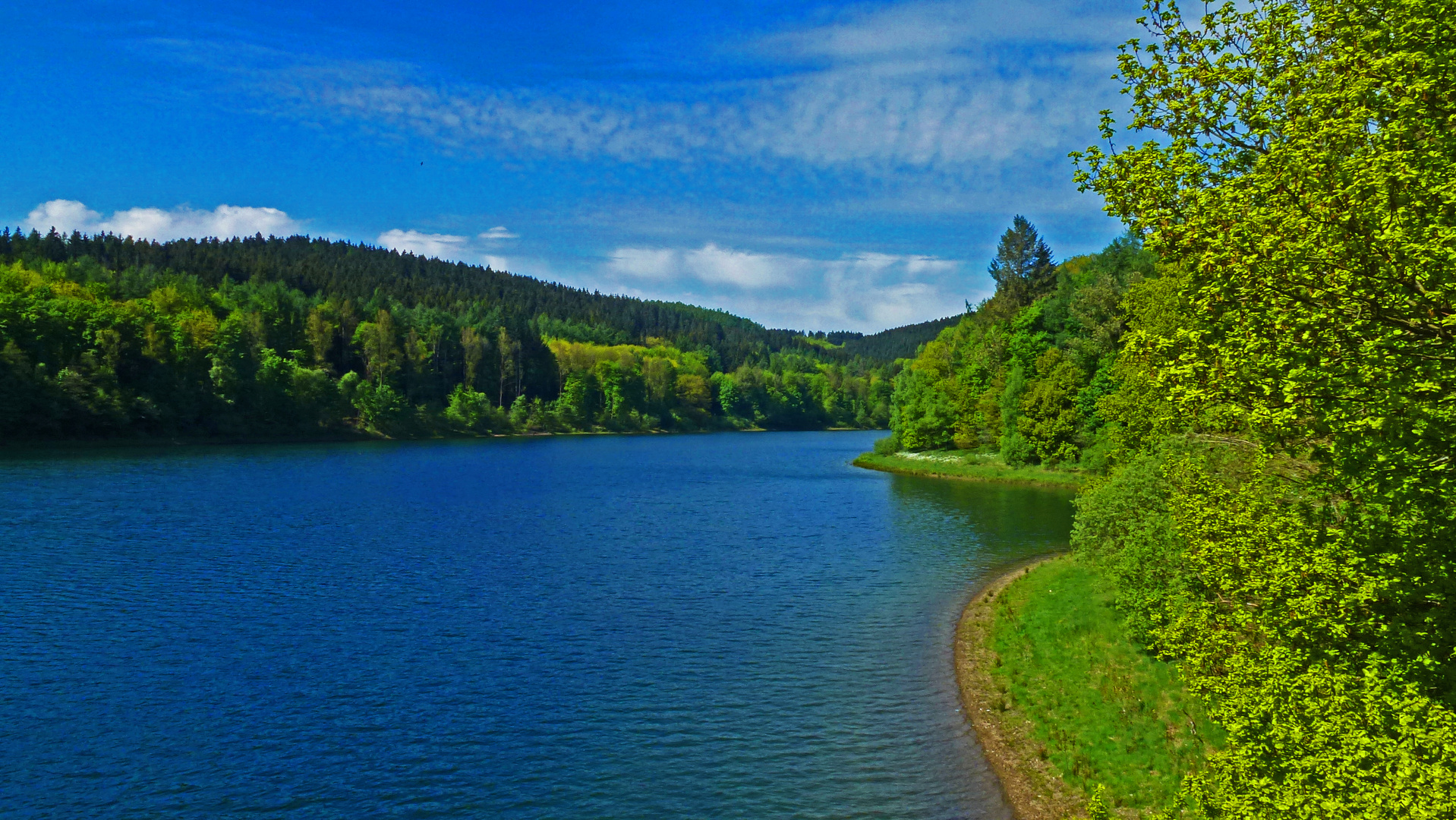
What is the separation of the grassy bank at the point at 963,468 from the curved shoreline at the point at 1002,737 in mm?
43492

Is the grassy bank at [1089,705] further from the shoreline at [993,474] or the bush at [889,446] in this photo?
the bush at [889,446]

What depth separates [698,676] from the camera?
23.4m

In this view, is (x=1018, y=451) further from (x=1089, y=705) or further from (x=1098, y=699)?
(x=1089, y=705)

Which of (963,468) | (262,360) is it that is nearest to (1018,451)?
(963,468)

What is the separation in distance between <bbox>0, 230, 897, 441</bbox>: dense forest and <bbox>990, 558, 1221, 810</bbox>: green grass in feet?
346

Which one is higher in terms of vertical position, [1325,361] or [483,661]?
[1325,361]

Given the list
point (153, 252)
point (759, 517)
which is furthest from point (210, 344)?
point (759, 517)

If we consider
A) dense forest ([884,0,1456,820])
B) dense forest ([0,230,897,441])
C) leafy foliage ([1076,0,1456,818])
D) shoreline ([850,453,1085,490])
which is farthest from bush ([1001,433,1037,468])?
dense forest ([0,230,897,441])

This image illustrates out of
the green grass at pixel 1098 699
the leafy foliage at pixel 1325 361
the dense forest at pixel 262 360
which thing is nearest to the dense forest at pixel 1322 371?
the leafy foliage at pixel 1325 361

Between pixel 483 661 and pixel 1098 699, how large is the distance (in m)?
16.5

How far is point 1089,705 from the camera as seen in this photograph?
20.0m

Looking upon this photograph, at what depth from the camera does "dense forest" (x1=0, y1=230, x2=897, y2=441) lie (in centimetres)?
9769

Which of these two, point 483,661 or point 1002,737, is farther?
point 483,661

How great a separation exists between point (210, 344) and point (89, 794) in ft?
386
